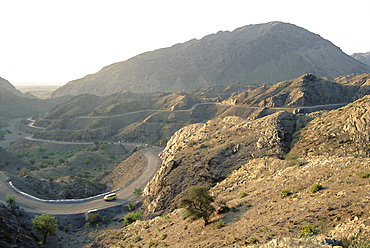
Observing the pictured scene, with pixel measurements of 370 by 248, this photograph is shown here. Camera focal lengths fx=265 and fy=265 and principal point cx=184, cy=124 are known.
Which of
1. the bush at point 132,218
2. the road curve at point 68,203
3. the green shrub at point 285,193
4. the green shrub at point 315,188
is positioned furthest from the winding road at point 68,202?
the green shrub at point 315,188

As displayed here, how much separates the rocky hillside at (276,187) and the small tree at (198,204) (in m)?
0.74

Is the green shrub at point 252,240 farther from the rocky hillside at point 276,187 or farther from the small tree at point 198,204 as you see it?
the small tree at point 198,204

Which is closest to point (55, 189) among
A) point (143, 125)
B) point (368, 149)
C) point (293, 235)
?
point (293, 235)

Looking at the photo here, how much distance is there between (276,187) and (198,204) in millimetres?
5528

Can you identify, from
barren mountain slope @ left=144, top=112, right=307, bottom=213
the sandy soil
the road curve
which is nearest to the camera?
barren mountain slope @ left=144, top=112, right=307, bottom=213

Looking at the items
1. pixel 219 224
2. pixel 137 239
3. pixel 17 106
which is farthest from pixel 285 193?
pixel 17 106

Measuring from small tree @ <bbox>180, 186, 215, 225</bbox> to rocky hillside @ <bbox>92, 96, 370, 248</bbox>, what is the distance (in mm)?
736

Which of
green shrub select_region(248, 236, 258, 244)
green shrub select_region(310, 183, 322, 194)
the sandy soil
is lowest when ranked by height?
green shrub select_region(248, 236, 258, 244)

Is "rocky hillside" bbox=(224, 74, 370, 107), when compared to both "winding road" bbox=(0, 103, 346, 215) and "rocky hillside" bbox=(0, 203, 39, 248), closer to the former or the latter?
"winding road" bbox=(0, 103, 346, 215)

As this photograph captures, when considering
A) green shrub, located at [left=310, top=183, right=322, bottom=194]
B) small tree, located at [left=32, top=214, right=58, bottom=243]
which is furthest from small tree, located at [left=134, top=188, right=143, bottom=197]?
green shrub, located at [left=310, top=183, right=322, bottom=194]

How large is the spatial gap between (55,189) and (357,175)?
37.7m

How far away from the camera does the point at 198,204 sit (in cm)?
1702

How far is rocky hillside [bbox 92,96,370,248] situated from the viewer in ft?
39.4

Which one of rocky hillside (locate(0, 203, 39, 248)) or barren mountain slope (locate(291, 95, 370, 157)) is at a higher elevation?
barren mountain slope (locate(291, 95, 370, 157))
